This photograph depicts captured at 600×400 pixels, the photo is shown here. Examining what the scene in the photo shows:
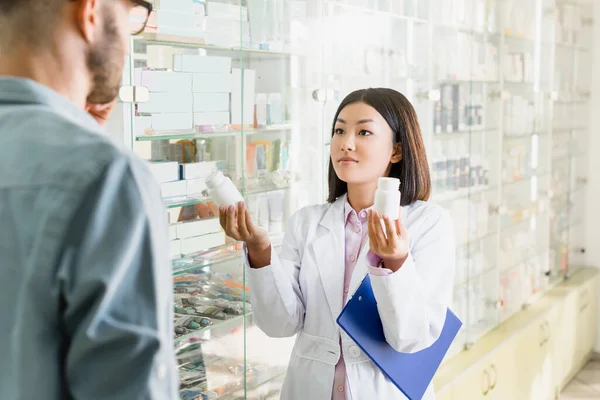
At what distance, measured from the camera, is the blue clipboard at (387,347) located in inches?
65.6

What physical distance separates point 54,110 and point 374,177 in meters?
1.20

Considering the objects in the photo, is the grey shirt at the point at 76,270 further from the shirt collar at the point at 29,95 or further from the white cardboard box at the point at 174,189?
the white cardboard box at the point at 174,189

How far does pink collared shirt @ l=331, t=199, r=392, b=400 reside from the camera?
5.69ft

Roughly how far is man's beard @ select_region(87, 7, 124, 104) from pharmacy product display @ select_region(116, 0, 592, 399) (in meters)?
0.75

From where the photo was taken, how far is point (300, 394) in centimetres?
178

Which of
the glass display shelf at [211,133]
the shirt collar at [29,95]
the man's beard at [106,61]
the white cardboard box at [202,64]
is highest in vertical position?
the white cardboard box at [202,64]

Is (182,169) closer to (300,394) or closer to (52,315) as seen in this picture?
(300,394)

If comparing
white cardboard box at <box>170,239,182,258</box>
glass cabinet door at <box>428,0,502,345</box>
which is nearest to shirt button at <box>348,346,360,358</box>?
white cardboard box at <box>170,239,182,258</box>

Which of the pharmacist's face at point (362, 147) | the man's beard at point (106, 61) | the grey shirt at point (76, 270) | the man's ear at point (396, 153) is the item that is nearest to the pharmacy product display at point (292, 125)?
the pharmacist's face at point (362, 147)

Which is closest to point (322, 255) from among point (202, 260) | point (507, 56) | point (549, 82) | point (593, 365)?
point (202, 260)

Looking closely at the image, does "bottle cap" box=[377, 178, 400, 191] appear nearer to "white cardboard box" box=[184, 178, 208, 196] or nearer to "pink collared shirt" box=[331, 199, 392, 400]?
"pink collared shirt" box=[331, 199, 392, 400]

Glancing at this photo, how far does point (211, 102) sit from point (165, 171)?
299 mm

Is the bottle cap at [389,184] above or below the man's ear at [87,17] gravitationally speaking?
below

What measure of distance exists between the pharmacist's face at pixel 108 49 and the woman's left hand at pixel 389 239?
0.77m
